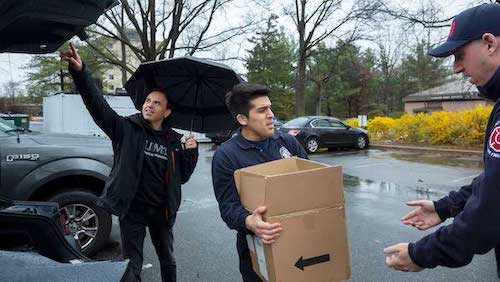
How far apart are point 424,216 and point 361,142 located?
15874mm

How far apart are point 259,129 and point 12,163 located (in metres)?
3.21

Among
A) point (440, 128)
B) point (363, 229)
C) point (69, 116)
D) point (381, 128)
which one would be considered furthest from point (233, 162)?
point (381, 128)

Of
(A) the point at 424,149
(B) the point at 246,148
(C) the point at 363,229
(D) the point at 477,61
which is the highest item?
(D) the point at 477,61

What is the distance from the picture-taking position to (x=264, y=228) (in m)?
1.81

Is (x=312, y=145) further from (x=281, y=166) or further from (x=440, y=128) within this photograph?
(x=281, y=166)

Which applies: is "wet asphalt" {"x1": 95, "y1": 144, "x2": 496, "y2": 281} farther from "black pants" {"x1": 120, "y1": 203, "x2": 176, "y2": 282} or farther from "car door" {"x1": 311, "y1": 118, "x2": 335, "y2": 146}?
"car door" {"x1": 311, "y1": 118, "x2": 335, "y2": 146}

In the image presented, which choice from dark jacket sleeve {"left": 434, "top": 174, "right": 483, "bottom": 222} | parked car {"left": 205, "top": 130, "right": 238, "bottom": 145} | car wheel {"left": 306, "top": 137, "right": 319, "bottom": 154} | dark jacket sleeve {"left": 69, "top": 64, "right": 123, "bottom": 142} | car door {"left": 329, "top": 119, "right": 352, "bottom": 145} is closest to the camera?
dark jacket sleeve {"left": 434, "top": 174, "right": 483, "bottom": 222}

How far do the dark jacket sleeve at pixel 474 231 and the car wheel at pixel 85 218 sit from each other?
12.3ft

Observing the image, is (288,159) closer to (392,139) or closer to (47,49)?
(47,49)

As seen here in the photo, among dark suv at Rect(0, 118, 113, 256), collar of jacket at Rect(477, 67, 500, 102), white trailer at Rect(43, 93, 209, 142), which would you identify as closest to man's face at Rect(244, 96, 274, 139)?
collar of jacket at Rect(477, 67, 500, 102)

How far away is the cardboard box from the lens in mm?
1815

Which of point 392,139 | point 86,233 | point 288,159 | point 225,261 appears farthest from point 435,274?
point 392,139

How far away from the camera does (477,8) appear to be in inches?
63.9

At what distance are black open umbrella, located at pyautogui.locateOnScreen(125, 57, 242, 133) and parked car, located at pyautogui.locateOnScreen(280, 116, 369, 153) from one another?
12.1 meters
